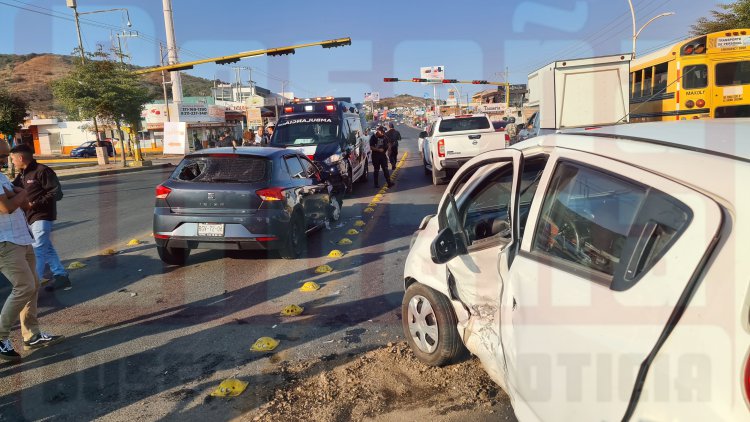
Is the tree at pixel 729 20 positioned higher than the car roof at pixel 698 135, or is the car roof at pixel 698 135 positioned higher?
the tree at pixel 729 20

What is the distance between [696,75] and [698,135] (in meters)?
12.5

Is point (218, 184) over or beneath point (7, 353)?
over

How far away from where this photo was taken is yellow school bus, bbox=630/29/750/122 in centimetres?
1238

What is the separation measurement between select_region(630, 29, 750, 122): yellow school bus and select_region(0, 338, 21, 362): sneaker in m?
12.7

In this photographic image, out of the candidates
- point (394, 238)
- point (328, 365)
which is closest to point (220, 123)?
point (394, 238)

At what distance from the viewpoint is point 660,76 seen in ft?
43.9

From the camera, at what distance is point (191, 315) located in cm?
512

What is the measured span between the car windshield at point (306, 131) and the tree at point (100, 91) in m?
18.1

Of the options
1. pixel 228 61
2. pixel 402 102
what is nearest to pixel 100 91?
pixel 228 61

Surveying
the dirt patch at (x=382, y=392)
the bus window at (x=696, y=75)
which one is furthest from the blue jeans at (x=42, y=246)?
the bus window at (x=696, y=75)

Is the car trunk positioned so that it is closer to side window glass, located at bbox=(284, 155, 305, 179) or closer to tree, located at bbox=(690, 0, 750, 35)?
side window glass, located at bbox=(284, 155, 305, 179)

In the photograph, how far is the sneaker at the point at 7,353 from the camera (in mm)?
4148

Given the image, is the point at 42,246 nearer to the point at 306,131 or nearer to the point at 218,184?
the point at 218,184

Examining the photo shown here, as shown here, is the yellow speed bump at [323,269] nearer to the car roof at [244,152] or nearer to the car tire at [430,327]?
the car roof at [244,152]
